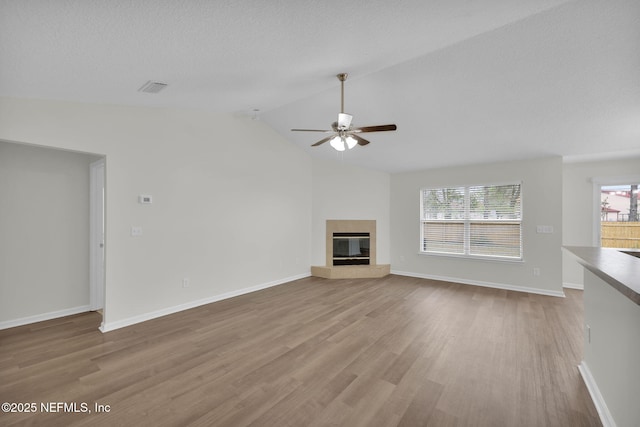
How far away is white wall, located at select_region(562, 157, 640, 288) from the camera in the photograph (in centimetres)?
493

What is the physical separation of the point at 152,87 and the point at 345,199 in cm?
429

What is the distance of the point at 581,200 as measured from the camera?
5.18m

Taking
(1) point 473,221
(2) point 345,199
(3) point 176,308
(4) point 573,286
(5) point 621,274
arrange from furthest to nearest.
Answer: (2) point 345,199
(1) point 473,221
(4) point 573,286
(3) point 176,308
(5) point 621,274

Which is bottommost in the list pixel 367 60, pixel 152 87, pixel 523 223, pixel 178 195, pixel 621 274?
pixel 621 274

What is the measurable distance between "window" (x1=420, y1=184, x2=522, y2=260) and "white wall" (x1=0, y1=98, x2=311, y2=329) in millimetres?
3174

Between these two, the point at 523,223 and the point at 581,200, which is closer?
the point at 523,223

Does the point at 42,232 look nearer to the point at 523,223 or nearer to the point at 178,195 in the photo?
the point at 178,195

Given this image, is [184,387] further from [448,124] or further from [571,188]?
[571,188]

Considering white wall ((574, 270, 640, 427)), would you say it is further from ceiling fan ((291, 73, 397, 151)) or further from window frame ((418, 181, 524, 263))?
window frame ((418, 181, 524, 263))

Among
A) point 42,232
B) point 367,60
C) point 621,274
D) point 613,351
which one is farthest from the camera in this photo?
point 42,232

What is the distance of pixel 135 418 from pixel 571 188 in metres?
7.25

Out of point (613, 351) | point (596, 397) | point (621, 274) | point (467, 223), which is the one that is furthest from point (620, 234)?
point (621, 274)

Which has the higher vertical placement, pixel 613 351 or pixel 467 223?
pixel 467 223

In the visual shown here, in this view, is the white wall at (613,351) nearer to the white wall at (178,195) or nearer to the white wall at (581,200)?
the white wall at (581,200)
